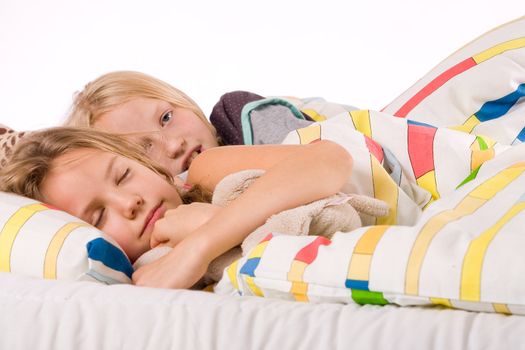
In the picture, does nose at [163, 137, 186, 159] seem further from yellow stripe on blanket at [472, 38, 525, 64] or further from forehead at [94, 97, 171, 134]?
yellow stripe on blanket at [472, 38, 525, 64]

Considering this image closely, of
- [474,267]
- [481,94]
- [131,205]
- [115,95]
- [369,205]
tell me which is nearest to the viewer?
[474,267]

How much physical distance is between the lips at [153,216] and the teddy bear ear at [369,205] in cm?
36

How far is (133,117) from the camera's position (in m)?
2.12

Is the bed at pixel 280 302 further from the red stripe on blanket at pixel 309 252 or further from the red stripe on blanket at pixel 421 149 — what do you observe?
the red stripe on blanket at pixel 421 149

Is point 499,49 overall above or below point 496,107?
above

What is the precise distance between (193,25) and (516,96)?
2368 mm

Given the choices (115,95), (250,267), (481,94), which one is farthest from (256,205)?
(115,95)

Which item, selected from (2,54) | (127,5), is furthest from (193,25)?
(2,54)

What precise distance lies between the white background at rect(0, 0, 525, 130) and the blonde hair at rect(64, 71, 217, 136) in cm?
165

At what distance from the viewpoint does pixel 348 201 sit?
1.30m

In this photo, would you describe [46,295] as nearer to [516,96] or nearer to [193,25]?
[516,96]

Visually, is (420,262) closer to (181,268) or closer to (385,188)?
(181,268)

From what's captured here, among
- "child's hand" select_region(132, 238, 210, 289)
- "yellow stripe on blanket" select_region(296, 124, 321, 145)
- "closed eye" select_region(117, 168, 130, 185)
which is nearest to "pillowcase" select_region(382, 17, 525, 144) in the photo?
"yellow stripe on blanket" select_region(296, 124, 321, 145)

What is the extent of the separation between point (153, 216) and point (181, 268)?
0.97 ft
